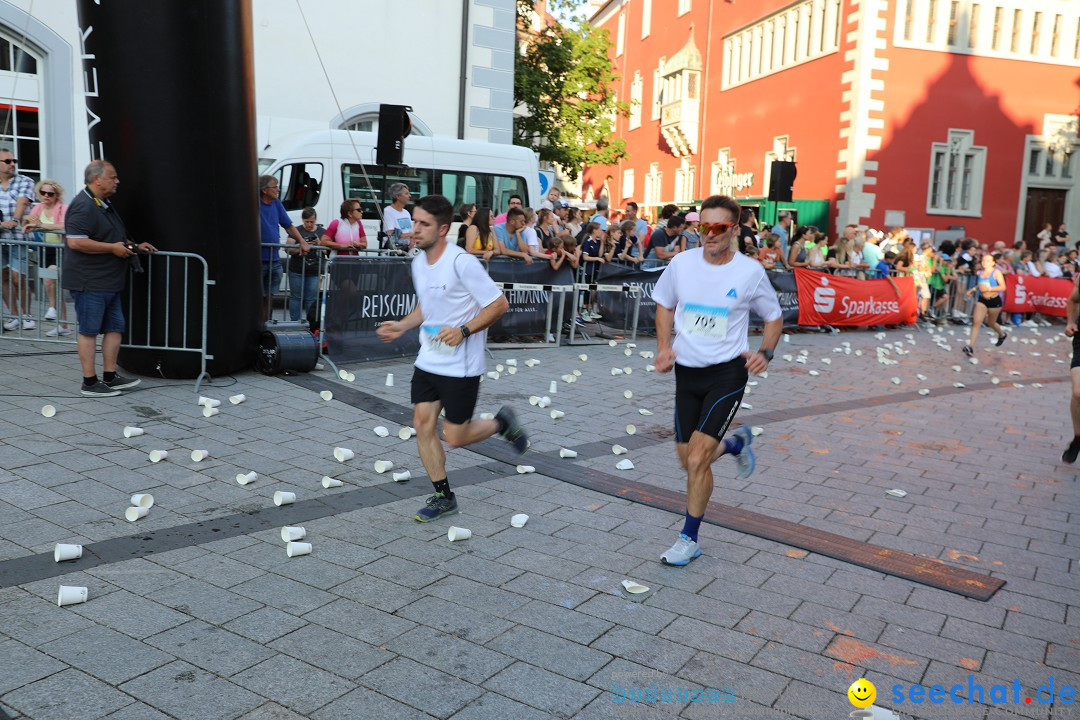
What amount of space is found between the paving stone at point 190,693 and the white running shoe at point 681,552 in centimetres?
208

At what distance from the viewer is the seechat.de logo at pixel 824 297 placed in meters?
15.8

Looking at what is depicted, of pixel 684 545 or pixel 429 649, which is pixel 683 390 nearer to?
pixel 684 545

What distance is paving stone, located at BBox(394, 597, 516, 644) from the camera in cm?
358

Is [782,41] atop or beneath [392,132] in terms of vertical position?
atop

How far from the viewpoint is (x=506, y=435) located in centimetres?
526

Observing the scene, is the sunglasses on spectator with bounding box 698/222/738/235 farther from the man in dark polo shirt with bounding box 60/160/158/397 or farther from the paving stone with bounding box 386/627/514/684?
the man in dark polo shirt with bounding box 60/160/158/397

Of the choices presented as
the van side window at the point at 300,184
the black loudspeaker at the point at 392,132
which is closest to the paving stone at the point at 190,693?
the black loudspeaker at the point at 392,132

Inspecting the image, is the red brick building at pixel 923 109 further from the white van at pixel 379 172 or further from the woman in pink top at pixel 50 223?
the woman in pink top at pixel 50 223

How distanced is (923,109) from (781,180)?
12813 mm

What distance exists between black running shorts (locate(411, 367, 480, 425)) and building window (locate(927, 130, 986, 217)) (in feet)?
88.1

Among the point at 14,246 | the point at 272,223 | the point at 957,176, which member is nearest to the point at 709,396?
the point at 14,246

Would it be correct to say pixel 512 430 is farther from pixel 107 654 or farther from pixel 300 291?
pixel 300 291

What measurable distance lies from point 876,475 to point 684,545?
8.31 feet

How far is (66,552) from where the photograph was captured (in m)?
4.05
